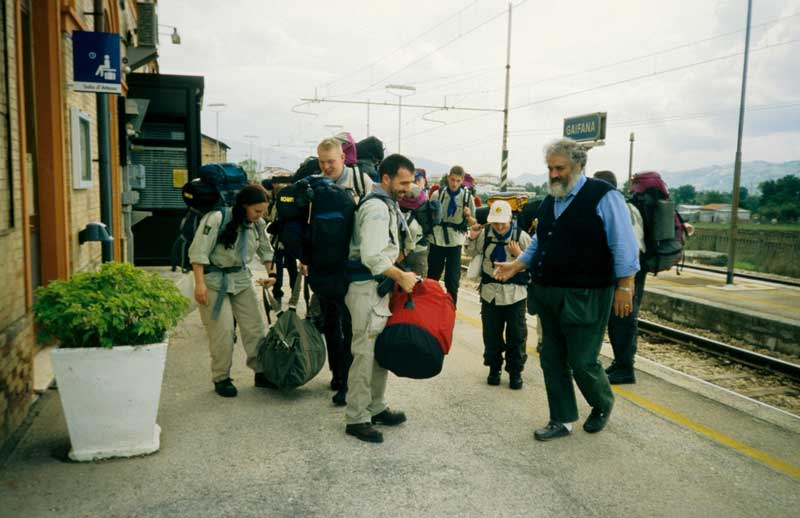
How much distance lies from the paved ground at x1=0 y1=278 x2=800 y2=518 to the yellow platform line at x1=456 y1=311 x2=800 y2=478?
2 centimetres

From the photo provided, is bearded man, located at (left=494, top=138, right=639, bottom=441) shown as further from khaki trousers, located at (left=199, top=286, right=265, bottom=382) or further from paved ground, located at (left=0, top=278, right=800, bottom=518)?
khaki trousers, located at (left=199, top=286, right=265, bottom=382)

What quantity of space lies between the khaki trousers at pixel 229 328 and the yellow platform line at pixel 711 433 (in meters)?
3.19

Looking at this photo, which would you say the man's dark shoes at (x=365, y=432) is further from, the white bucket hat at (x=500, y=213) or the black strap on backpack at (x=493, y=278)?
the white bucket hat at (x=500, y=213)

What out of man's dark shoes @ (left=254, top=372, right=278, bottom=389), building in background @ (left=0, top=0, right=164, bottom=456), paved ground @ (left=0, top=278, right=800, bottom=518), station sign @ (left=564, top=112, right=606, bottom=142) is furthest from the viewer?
station sign @ (left=564, top=112, right=606, bottom=142)

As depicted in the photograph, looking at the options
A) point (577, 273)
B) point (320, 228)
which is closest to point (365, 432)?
point (320, 228)

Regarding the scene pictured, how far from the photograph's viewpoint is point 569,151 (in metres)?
4.31

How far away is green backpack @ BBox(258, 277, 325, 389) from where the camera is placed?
5062 mm

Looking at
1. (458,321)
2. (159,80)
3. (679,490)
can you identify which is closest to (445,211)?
(458,321)

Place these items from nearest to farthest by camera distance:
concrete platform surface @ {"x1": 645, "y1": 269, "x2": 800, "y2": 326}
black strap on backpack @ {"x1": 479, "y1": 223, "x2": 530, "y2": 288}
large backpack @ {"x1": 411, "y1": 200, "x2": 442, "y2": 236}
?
1. black strap on backpack @ {"x1": 479, "y1": 223, "x2": 530, "y2": 288}
2. large backpack @ {"x1": 411, "y1": 200, "x2": 442, "y2": 236}
3. concrete platform surface @ {"x1": 645, "y1": 269, "x2": 800, "y2": 326}

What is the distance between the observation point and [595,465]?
13.2 ft

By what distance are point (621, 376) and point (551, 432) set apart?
1798 millimetres

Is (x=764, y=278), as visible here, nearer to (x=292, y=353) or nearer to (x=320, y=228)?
(x=292, y=353)

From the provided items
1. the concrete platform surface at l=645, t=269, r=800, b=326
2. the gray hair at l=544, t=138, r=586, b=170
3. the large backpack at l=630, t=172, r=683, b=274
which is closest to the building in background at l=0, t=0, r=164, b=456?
the gray hair at l=544, t=138, r=586, b=170

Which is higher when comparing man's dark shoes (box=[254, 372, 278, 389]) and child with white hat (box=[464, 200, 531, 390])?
child with white hat (box=[464, 200, 531, 390])
